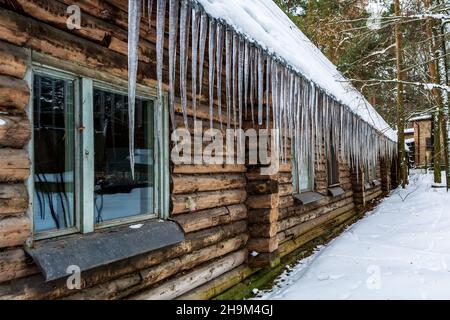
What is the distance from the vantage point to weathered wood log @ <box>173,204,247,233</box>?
319cm

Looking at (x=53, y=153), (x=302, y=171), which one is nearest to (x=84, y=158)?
(x=53, y=153)

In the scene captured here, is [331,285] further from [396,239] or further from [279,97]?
[396,239]

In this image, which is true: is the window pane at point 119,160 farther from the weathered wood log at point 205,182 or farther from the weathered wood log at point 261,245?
the weathered wood log at point 261,245

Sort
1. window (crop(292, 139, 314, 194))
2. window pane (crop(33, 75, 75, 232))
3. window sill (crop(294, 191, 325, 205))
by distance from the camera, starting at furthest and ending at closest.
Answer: window (crop(292, 139, 314, 194))
window sill (crop(294, 191, 325, 205))
window pane (crop(33, 75, 75, 232))

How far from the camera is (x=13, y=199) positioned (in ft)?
6.15

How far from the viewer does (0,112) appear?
183 centimetres

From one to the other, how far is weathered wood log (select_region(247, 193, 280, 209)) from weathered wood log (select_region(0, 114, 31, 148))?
285cm

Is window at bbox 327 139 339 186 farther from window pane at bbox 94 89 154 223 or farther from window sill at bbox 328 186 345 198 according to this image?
window pane at bbox 94 89 154 223

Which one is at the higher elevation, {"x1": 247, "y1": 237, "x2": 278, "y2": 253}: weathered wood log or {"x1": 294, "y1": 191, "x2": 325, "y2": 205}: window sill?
{"x1": 294, "y1": 191, "x2": 325, "y2": 205}: window sill

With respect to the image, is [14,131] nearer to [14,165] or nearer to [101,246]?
[14,165]

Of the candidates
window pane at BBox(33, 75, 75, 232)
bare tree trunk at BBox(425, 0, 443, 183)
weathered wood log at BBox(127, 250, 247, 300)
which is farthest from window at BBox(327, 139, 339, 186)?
window pane at BBox(33, 75, 75, 232)

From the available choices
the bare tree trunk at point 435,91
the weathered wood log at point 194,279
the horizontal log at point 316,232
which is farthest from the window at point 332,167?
the weathered wood log at point 194,279

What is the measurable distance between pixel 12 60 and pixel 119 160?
105 cm

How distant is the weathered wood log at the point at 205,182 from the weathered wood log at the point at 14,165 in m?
1.32
